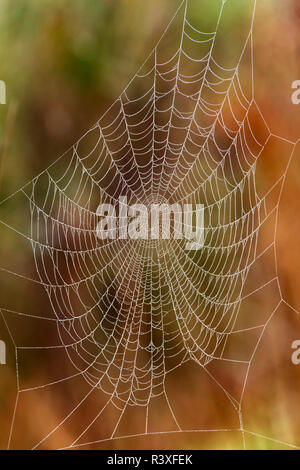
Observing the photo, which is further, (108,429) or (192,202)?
(192,202)

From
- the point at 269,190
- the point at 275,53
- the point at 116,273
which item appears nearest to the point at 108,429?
the point at 116,273

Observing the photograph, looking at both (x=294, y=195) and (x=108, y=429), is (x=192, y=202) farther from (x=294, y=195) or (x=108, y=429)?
(x=108, y=429)

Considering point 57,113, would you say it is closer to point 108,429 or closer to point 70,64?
point 70,64
